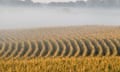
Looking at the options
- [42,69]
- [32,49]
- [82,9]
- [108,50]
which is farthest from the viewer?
[82,9]

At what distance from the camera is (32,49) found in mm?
18922

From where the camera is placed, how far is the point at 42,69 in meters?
10.5

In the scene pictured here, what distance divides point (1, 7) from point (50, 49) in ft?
155

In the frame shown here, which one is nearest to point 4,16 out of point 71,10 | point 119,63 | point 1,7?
point 1,7

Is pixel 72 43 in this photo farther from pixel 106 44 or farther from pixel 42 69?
pixel 42 69

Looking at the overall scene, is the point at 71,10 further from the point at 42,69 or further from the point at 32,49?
the point at 42,69

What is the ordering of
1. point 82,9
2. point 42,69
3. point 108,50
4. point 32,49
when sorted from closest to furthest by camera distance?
point 42,69, point 108,50, point 32,49, point 82,9

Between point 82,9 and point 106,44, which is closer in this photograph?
point 106,44

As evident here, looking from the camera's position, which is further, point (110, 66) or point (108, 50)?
point (108, 50)

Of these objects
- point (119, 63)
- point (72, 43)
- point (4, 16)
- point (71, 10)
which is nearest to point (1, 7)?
point (4, 16)

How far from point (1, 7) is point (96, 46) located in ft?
156

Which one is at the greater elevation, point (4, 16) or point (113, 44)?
point (4, 16)

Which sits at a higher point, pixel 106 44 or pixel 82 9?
pixel 82 9

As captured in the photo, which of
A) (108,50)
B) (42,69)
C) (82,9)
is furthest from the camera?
(82,9)
